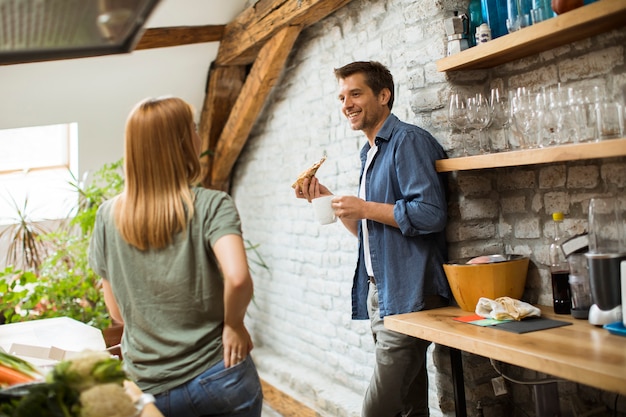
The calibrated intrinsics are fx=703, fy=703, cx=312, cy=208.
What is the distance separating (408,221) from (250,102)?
268 centimetres

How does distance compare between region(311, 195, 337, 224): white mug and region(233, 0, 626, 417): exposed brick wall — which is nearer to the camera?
region(233, 0, 626, 417): exposed brick wall

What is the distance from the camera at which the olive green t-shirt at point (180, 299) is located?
6.28 ft

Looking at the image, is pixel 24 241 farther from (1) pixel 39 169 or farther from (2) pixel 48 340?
(2) pixel 48 340

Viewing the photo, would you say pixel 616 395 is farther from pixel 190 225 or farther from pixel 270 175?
pixel 270 175

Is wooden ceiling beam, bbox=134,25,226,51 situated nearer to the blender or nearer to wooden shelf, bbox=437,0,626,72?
wooden shelf, bbox=437,0,626,72

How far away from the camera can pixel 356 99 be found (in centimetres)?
310

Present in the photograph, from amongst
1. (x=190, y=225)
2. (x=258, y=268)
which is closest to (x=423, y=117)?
(x=190, y=225)

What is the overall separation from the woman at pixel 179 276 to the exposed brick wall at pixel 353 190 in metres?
1.38

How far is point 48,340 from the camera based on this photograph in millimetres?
2428

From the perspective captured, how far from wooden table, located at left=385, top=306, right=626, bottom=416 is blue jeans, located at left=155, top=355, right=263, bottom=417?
2.66ft

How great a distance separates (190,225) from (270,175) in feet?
11.3

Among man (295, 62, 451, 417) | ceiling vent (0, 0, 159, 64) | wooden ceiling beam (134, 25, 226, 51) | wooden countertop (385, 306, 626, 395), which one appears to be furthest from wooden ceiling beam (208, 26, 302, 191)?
ceiling vent (0, 0, 159, 64)

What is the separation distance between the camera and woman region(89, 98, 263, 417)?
190 cm

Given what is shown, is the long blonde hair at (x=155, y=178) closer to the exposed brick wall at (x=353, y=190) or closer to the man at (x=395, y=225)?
the man at (x=395, y=225)
